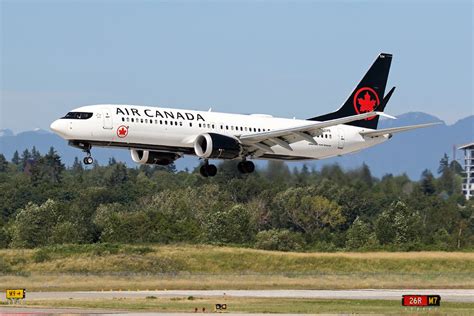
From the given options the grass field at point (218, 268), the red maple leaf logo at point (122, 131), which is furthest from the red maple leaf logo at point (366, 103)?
the red maple leaf logo at point (122, 131)

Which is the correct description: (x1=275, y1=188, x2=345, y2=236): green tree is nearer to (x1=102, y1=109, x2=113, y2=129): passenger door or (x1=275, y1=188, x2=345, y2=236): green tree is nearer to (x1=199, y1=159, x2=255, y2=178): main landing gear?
(x1=199, y1=159, x2=255, y2=178): main landing gear

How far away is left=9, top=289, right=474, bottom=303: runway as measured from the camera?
69.5 m

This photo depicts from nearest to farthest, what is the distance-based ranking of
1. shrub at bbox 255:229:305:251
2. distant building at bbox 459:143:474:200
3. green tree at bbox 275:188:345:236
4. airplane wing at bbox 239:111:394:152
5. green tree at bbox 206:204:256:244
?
airplane wing at bbox 239:111:394:152 → shrub at bbox 255:229:305:251 → green tree at bbox 206:204:256:244 → green tree at bbox 275:188:345:236 → distant building at bbox 459:143:474:200

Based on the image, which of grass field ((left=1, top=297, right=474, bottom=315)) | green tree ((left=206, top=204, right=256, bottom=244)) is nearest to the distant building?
green tree ((left=206, top=204, right=256, bottom=244))

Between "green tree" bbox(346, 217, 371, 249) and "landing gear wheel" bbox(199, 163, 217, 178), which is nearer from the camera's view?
"landing gear wheel" bbox(199, 163, 217, 178)

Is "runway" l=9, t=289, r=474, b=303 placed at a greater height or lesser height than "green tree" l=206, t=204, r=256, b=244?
lesser

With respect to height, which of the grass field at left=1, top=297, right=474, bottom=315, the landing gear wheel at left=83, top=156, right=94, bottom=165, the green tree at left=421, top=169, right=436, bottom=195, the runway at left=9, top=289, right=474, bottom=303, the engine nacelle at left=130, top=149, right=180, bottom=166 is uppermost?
the green tree at left=421, top=169, right=436, bottom=195

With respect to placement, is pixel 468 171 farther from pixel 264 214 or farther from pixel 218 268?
pixel 218 268

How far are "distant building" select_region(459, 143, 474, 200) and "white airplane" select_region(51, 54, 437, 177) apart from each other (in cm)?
10277

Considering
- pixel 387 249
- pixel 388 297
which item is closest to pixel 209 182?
pixel 387 249

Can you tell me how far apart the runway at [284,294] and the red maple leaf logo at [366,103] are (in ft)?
49.3

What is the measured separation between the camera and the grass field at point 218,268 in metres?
82.3

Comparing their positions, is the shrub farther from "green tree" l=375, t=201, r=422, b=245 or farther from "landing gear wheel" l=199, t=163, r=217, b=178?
"landing gear wheel" l=199, t=163, r=217, b=178

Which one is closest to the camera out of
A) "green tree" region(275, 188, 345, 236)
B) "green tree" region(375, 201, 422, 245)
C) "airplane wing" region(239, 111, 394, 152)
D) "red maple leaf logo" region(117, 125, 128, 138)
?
"red maple leaf logo" region(117, 125, 128, 138)
